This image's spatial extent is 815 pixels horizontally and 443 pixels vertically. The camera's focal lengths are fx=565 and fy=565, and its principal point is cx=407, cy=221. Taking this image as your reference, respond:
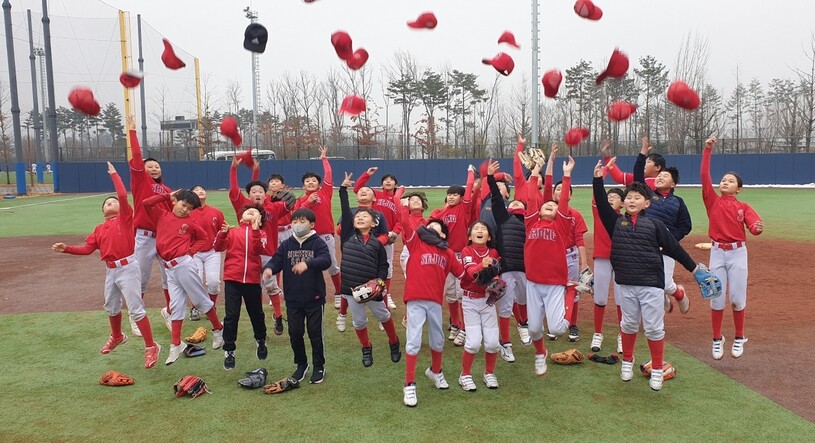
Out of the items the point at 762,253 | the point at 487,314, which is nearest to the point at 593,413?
the point at 487,314

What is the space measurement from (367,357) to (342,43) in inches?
180

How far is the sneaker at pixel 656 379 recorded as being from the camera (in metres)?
5.04

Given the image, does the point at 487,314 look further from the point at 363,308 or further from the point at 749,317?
the point at 749,317

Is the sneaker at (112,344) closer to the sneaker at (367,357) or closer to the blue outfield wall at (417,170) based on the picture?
the sneaker at (367,357)

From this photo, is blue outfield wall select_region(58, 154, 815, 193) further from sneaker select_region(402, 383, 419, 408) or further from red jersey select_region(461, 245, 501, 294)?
sneaker select_region(402, 383, 419, 408)

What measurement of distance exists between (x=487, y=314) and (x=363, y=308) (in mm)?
1310

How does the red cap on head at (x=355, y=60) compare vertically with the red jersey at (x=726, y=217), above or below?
above

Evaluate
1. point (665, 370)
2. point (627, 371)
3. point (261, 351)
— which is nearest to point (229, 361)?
point (261, 351)

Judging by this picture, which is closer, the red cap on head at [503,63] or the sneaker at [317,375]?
the sneaker at [317,375]

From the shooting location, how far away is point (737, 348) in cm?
591

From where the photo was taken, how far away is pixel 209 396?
16.7 ft

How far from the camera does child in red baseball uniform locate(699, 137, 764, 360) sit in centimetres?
593

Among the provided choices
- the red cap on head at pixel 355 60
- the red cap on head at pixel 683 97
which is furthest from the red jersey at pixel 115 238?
the red cap on head at pixel 683 97

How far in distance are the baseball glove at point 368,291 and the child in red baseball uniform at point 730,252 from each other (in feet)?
11.5
